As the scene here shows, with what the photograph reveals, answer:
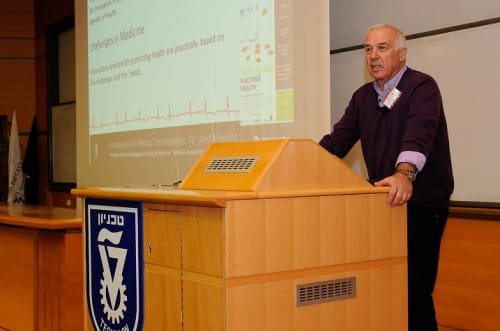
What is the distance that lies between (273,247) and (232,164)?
0.32 metres

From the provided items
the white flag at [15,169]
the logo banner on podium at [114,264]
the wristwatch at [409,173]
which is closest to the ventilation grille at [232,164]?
the logo banner on podium at [114,264]

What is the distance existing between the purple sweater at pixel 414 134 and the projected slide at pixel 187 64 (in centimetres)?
99

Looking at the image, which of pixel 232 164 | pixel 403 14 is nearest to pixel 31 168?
pixel 403 14

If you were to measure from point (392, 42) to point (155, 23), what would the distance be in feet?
7.62

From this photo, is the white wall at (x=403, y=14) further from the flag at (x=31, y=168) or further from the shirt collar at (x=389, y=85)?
the flag at (x=31, y=168)

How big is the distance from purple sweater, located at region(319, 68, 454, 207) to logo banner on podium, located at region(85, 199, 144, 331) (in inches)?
34.8

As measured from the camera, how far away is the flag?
26.3 feet

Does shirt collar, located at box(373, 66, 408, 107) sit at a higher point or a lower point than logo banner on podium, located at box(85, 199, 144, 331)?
higher

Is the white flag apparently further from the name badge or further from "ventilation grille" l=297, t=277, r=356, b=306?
"ventilation grille" l=297, t=277, r=356, b=306

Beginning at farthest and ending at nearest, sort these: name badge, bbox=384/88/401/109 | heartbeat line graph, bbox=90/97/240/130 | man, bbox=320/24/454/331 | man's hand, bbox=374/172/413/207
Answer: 1. heartbeat line graph, bbox=90/97/240/130
2. name badge, bbox=384/88/401/109
3. man, bbox=320/24/454/331
4. man's hand, bbox=374/172/413/207

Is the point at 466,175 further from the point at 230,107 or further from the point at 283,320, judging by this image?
the point at 283,320

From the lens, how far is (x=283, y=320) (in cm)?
181

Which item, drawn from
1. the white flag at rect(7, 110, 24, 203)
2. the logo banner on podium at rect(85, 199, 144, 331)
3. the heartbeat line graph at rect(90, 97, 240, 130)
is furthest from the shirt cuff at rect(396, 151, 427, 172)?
the white flag at rect(7, 110, 24, 203)

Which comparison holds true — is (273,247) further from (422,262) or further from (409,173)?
(422,262)
